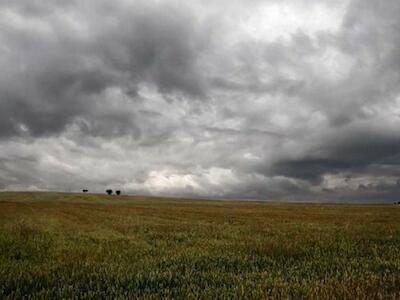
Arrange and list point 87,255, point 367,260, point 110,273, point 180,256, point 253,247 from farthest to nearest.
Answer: point 253,247 → point 87,255 → point 180,256 → point 367,260 → point 110,273

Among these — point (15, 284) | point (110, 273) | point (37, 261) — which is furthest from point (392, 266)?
point (37, 261)

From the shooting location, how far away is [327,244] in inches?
623

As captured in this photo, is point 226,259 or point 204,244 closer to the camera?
point 226,259

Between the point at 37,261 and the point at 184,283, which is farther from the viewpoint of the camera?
the point at 37,261

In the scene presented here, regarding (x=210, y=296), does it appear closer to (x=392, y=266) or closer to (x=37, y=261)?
(x=392, y=266)

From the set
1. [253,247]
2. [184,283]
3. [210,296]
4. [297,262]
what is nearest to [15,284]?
[184,283]

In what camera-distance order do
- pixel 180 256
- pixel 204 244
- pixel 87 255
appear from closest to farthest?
pixel 180 256 < pixel 87 255 < pixel 204 244

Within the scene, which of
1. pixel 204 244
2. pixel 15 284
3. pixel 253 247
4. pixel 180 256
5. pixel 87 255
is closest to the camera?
pixel 15 284

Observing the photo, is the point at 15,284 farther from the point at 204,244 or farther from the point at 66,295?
the point at 204,244

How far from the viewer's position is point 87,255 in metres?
13.6

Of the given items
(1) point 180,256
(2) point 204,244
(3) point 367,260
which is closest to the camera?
(3) point 367,260

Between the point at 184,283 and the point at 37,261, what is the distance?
20.5 feet

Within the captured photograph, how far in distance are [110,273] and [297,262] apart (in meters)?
5.20

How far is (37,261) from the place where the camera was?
508 inches
